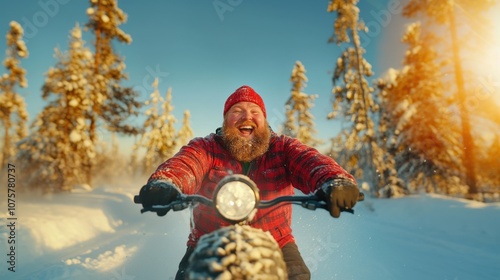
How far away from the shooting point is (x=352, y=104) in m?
19.2

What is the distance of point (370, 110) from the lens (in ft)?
63.8

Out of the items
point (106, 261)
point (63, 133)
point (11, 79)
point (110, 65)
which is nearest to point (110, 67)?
point (110, 65)

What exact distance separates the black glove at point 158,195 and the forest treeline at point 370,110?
14.8 meters

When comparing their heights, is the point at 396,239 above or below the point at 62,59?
below

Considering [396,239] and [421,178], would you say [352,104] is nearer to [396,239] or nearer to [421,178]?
[421,178]

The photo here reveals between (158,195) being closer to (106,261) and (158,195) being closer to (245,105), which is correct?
(245,105)

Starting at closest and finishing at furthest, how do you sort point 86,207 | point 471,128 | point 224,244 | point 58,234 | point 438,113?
1. point 224,244
2. point 58,234
3. point 86,207
4. point 471,128
5. point 438,113

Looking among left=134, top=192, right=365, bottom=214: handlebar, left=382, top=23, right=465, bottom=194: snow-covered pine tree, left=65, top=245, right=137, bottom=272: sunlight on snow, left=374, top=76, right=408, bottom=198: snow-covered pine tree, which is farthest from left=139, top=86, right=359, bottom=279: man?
left=382, top=23, right=465, bottom=194: snow-covered pine tree

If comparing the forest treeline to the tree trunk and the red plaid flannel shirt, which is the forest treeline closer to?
the tree trunk

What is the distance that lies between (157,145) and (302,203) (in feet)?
110

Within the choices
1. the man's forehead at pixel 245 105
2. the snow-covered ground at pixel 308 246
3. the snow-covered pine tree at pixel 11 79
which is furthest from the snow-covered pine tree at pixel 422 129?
the snow-covered pine tree at pixel 11 79

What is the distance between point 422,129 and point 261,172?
1913 centimetres

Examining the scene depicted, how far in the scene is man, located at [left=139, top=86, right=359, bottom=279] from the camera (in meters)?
2.48

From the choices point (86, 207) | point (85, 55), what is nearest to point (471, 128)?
point (86, 207)
